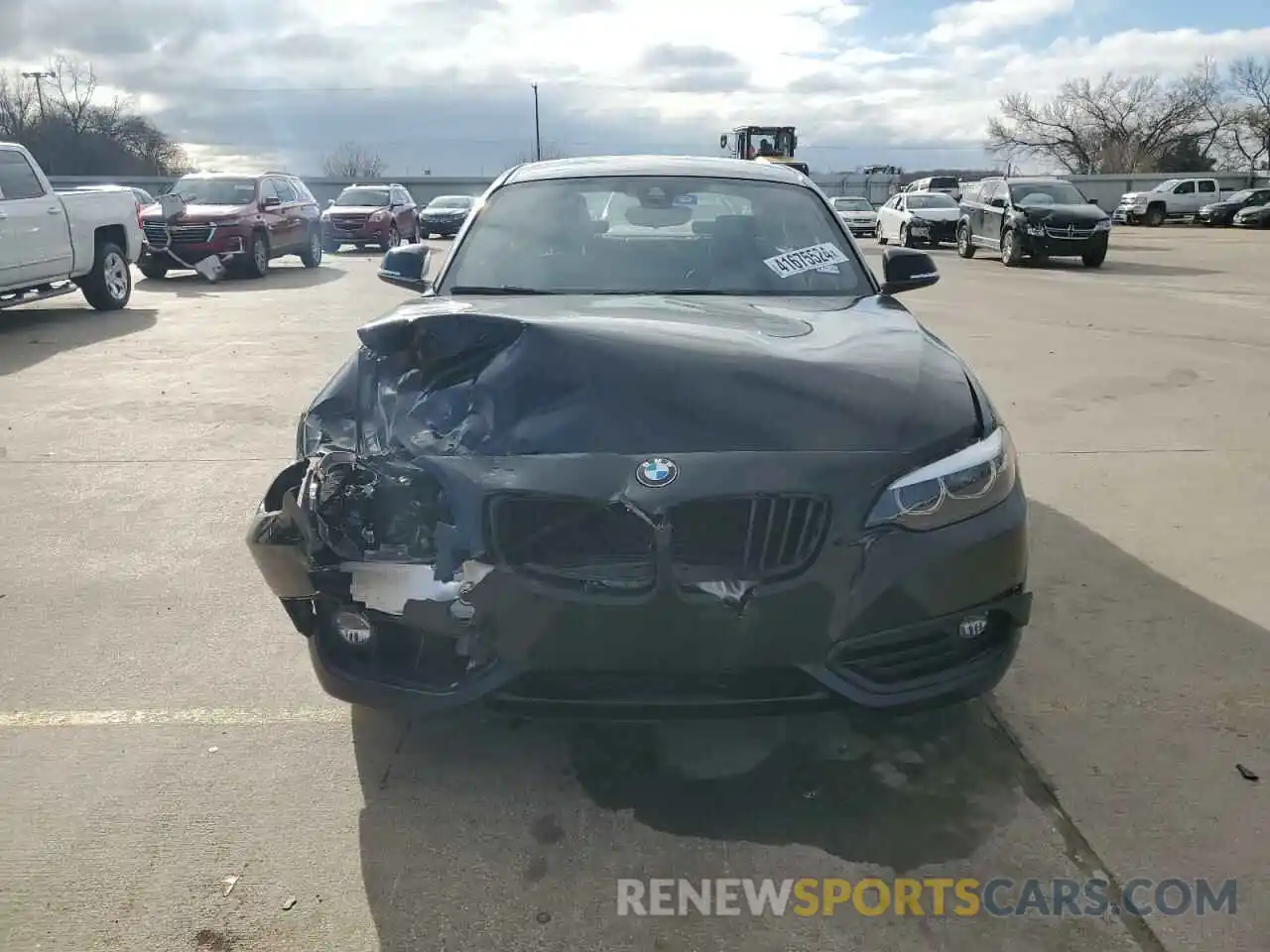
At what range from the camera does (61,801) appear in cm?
266

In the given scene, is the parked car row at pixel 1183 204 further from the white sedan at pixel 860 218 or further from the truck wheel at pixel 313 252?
the truck wheel at pixel 313 252

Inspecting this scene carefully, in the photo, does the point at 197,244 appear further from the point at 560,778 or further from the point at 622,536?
the point at 622,536

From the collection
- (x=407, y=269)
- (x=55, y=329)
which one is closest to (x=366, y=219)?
(x=55, y=329)

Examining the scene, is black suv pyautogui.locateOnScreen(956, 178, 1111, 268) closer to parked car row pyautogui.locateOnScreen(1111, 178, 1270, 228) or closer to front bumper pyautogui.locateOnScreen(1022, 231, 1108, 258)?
front bumper pyautogui.locateOnScreen(1022, 231, 1108, 258)

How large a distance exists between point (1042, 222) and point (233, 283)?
14688 millimetres

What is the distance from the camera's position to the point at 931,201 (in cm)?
2692

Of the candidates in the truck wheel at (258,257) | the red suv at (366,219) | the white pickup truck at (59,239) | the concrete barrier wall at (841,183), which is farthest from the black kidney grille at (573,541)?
the concrete barrier wall at (841,183)

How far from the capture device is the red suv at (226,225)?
1608 centimetres

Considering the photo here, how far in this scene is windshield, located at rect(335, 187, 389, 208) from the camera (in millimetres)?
23453

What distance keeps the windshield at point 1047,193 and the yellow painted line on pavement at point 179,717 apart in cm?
1987

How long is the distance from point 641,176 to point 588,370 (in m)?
2.01

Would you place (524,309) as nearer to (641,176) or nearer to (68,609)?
(641,176)

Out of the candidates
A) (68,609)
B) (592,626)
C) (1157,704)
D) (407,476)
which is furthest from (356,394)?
(1157,704)

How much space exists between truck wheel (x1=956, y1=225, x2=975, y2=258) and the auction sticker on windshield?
65.4ft
